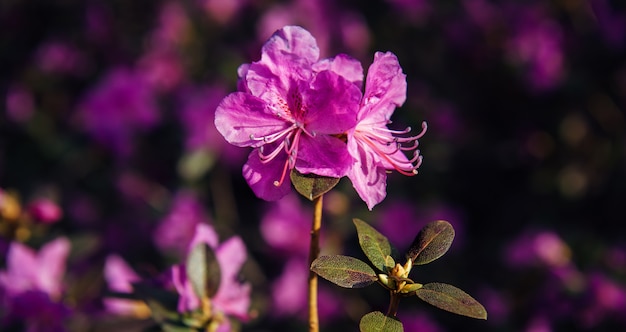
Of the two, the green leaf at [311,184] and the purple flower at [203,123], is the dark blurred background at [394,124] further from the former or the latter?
the green leaf at [311,184]

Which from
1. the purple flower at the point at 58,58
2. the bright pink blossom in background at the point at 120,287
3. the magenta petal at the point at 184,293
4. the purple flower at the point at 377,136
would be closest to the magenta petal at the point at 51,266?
the bright pink blossom in background at the point at 120,287

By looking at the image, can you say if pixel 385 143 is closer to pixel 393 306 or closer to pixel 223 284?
pixel 393 306

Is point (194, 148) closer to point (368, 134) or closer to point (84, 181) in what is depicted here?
point (84, 181)

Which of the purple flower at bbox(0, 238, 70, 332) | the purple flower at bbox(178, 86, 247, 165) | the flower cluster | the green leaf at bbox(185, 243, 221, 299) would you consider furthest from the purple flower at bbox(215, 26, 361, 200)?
the purple flower at bbox(178, 86, 247, 165)

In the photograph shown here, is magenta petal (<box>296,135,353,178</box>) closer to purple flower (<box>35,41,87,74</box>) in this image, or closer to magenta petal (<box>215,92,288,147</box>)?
magenta petal (<box>215,92,288,147</box>)

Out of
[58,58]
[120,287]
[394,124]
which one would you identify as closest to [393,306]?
[120,287]

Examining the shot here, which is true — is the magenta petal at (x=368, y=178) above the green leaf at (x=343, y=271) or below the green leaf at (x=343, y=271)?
above
